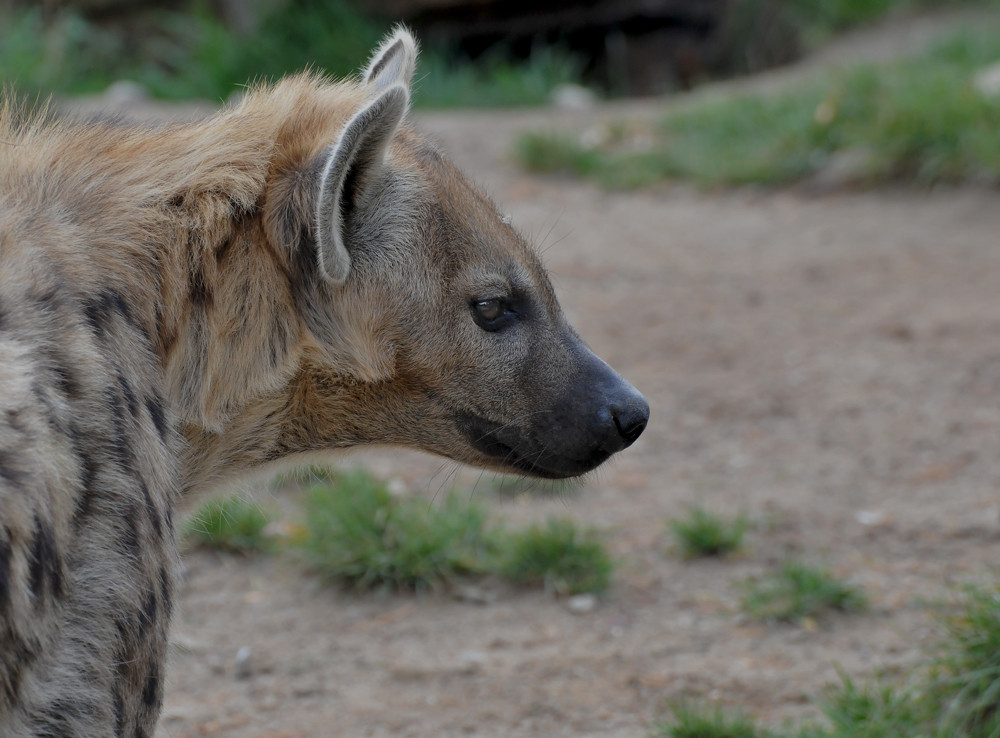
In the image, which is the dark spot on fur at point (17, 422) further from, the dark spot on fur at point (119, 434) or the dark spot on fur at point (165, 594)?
the dark spot on fur at point (165, 594)

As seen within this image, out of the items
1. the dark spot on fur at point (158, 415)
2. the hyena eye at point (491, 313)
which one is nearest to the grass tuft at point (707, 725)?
the hyena eye at point (491, 313)

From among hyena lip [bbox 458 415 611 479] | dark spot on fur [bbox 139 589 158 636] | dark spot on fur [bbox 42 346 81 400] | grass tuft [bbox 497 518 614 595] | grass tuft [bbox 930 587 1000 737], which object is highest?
dark spot on fur [bbox 42 346 81 400]

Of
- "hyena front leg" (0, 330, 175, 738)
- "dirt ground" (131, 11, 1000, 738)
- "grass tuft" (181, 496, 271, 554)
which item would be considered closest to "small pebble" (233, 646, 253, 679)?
"dirt ground" (131, 11, 1000, 738)

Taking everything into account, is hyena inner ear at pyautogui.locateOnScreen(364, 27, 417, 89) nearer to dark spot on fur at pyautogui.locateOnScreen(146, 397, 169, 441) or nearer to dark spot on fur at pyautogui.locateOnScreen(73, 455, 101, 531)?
dark spot on fur at pyautogui.locateOnScreen(146, 397, 169, 441)

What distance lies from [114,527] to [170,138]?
2.82 ft

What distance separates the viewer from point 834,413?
4.66 m

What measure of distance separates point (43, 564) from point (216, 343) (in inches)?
22.2

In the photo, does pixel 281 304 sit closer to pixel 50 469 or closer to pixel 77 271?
pixel 77 271

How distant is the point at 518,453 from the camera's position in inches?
101

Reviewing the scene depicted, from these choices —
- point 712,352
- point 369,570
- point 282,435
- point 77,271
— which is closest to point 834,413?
point 712,352

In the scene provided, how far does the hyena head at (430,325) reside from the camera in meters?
2.28

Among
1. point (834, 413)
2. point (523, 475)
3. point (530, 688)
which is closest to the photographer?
point (523, 475)

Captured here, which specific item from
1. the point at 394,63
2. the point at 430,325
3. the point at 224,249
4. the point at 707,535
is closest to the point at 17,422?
the point at 224,249

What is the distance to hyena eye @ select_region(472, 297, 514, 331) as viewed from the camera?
8.05 feet
